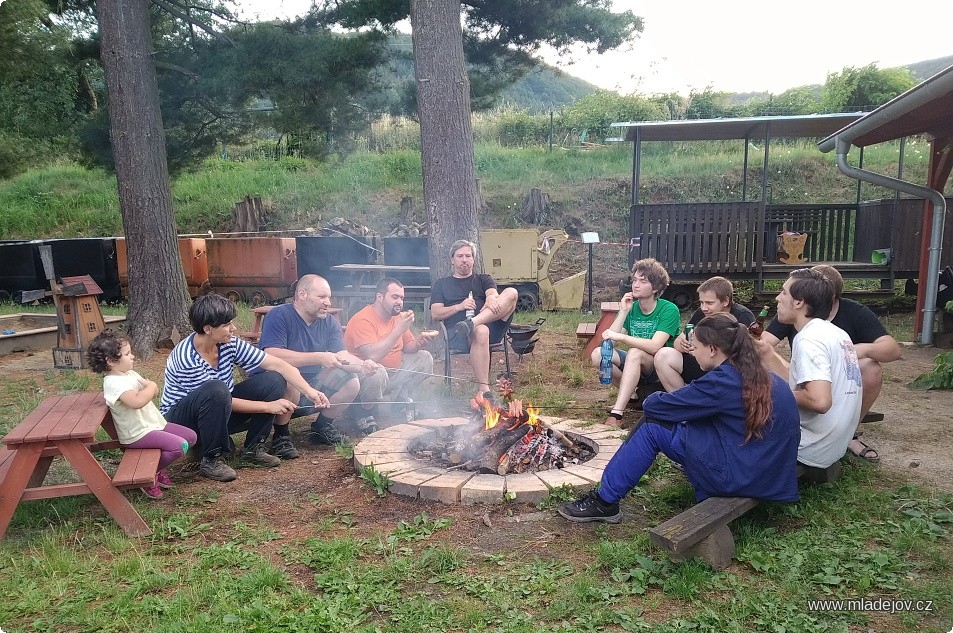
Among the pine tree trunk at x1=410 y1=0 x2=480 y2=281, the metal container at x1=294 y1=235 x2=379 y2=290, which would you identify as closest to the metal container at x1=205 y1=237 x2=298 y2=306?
the metal container at x1=294 y1=235 x2=379 y2=290

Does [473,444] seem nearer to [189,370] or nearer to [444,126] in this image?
[189,370]

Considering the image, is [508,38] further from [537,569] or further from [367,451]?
[537,569]

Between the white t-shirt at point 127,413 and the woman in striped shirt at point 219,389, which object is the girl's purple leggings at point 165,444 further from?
the woman in striped shirt at point 219,389

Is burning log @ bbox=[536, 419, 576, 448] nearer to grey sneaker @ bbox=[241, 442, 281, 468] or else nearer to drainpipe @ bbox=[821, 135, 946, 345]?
grey sneaker @ bbox=[241, 442, 281, 468]

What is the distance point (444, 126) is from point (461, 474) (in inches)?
155

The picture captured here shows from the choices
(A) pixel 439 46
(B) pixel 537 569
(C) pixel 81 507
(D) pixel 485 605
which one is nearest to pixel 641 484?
(B) pixel 537 569

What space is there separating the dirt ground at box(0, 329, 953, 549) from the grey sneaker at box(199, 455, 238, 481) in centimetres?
4

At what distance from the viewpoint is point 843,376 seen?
3189 millimetres

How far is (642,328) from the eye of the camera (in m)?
4.69

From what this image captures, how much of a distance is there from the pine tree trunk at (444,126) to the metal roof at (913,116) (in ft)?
12.2

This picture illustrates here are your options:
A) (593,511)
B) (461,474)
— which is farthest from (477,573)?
(461,474)

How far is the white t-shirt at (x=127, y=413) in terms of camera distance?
3.43m

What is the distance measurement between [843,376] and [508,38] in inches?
353

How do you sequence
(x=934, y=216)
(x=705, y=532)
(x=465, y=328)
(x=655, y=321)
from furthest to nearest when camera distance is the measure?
(x=934, y=216) → (x=465, y=328) → (x=655, y=321) → (x=705, y=532)
